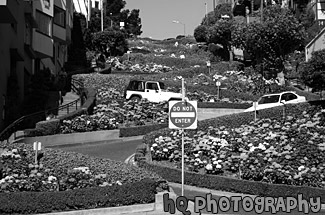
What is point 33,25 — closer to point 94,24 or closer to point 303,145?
point 303,145

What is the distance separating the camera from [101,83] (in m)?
44.2

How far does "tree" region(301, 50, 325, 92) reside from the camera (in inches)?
996

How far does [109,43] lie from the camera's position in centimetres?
7375

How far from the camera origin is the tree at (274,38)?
49.0 m

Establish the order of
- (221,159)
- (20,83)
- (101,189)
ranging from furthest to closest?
(20,83) → (221,159) → (101,189)

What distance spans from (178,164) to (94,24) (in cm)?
7174

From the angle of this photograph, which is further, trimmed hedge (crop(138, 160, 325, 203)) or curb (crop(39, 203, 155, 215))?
trimmed hedge (crop(138, 160, 325, 203))

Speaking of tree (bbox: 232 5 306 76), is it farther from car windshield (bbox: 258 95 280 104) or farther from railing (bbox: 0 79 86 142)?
railing (bbox: 0 79 86 142)

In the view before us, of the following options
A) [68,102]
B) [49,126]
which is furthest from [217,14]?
[49,126]

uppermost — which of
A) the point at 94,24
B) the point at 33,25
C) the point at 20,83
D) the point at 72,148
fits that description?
the point at 94,24

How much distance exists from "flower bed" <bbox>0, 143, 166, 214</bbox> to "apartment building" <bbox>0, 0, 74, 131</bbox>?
904cm

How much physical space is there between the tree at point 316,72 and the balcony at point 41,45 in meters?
18.8

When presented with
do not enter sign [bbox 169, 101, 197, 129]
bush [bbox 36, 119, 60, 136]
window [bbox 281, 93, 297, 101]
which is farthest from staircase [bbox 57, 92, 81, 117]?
do not enter sign [bbox 169, 101, 197, 129]

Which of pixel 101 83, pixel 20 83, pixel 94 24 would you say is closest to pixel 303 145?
pixel 20 83
